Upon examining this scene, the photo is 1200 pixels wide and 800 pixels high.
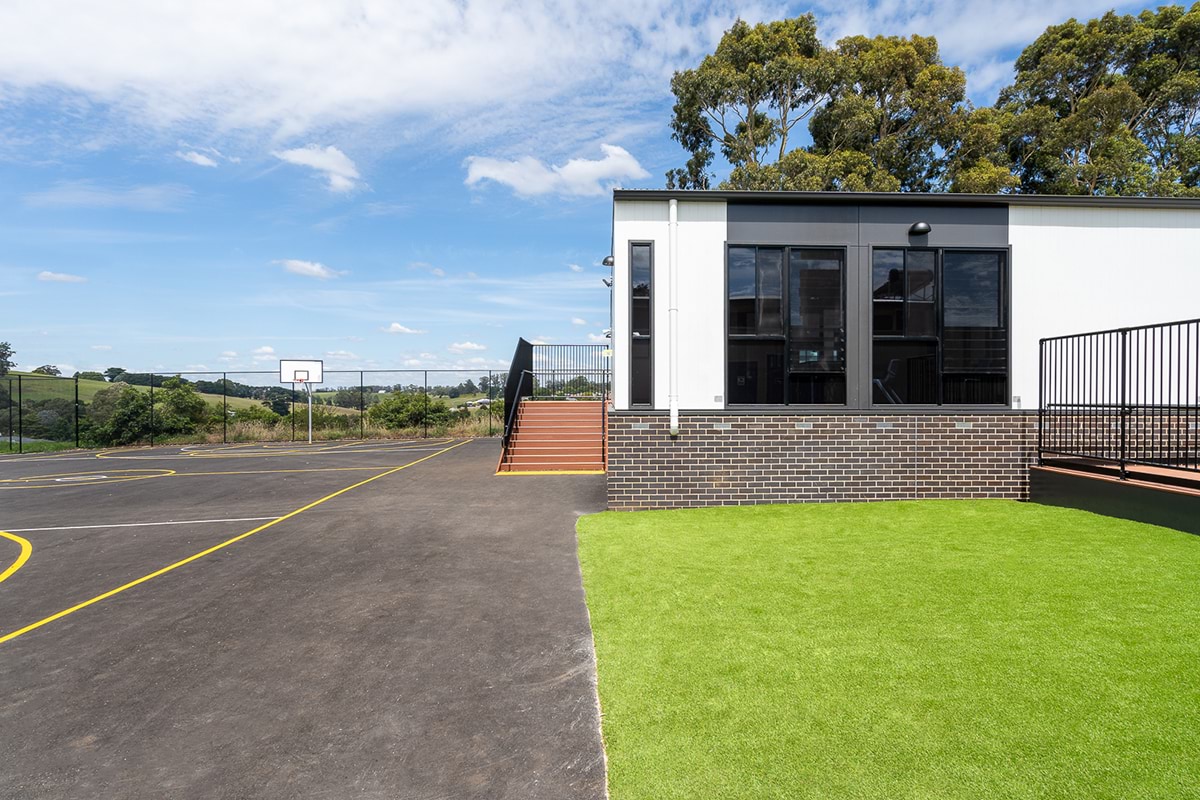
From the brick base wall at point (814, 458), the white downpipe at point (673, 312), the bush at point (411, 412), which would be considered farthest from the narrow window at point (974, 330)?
the bush at point (411, 412)

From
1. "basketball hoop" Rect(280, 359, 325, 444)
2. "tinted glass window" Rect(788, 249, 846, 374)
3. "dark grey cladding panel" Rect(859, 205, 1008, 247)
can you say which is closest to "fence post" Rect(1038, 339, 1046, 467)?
"dark grey cladding panel" Rect(859, 205, 1008, 247)

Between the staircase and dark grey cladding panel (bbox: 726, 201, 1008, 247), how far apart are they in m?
6.24

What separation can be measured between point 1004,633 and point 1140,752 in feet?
3.98

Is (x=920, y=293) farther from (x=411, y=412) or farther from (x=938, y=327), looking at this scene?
(x=411, y=412)

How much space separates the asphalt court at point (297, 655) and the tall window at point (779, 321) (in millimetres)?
3467

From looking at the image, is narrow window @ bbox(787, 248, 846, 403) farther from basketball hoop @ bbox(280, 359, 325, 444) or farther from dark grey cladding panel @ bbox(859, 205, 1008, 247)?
basketball hoop @ bbox(280, 359, 325, 444)

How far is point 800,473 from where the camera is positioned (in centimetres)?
797

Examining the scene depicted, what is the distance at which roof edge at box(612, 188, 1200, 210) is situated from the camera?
7.80 metres

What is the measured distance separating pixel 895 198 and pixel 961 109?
60.7 ft

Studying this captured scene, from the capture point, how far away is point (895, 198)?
25.8ft

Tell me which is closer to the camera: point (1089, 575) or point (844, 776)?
point (844, 776)

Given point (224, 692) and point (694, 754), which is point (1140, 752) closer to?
point (694, 754)

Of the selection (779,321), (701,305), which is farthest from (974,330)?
(701,305)

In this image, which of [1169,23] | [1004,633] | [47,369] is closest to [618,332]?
[1004,633]
